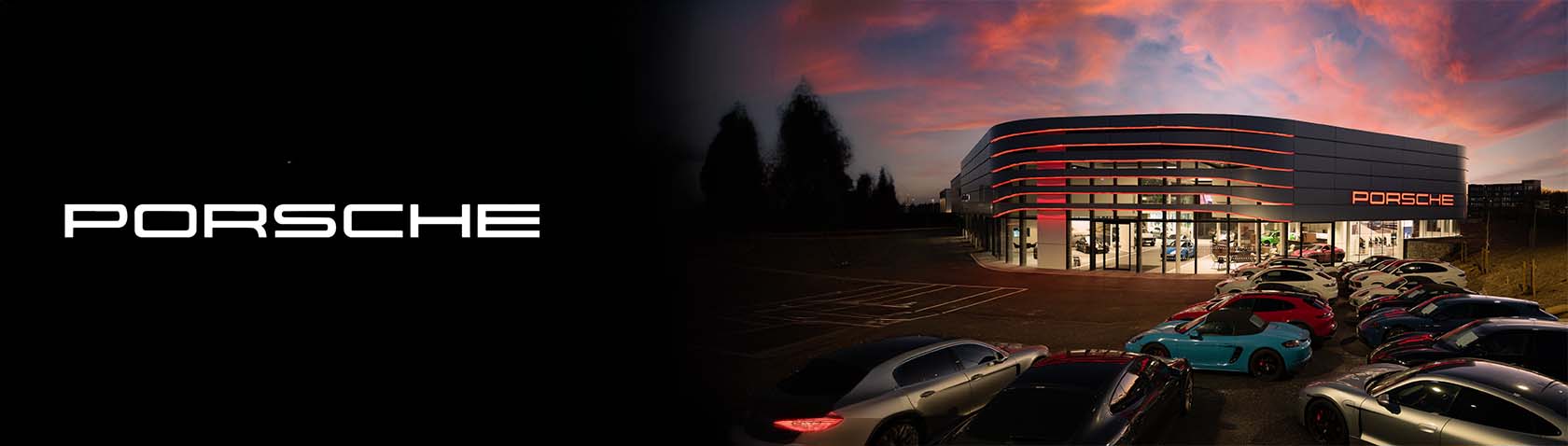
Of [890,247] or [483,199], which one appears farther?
[890,247]

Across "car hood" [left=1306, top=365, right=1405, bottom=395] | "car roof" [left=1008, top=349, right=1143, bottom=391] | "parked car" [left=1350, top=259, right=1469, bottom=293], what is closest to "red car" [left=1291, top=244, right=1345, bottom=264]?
"parked car" [left=1350, top=259, right=1469, bottom=293]

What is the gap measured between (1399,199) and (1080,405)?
42005mm

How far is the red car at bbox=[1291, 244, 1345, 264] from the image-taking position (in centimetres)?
3072

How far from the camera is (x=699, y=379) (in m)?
10.8

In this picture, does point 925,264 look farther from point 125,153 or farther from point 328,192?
point 125,153

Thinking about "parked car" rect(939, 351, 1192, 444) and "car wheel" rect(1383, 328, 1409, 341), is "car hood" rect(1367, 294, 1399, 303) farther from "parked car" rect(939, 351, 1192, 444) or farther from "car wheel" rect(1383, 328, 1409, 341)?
"parked car" rect(939, 351, 1192, 444)

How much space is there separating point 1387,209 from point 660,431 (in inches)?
1645

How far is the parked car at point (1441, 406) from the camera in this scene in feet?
18.0

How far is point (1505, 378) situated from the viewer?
6023 mm

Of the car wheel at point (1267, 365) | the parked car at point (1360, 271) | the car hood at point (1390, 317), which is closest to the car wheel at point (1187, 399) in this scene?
the car wheel at point (1267, 365)

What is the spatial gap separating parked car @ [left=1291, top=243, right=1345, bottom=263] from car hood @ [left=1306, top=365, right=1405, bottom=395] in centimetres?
2890

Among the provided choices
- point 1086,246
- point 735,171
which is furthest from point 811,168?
point 1086,246

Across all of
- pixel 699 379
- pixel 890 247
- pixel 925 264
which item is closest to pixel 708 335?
pixel 699 379

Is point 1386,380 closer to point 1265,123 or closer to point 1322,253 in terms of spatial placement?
point 1265,123
